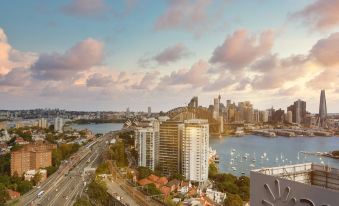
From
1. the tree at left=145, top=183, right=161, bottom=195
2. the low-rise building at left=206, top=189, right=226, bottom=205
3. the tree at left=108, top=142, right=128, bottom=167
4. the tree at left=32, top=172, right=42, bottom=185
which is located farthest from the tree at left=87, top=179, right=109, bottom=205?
the tree at left=108, top=142, right=128, bottom=167

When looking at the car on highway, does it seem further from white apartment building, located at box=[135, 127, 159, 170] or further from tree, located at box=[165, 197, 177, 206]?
white apartment building, located at box=[135, 127, 159, 170]

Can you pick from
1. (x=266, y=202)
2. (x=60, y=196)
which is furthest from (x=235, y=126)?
(x=266, y=202)

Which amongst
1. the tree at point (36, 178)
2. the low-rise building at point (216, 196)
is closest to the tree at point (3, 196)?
the tree at point (36, 178)

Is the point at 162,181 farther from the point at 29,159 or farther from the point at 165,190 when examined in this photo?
the point at 29,159

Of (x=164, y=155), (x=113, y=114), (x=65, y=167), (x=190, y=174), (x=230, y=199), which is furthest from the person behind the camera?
(x=113, y=114)

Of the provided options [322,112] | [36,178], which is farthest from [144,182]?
[322,112]

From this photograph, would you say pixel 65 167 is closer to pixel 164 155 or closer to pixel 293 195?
pixel 164 155
